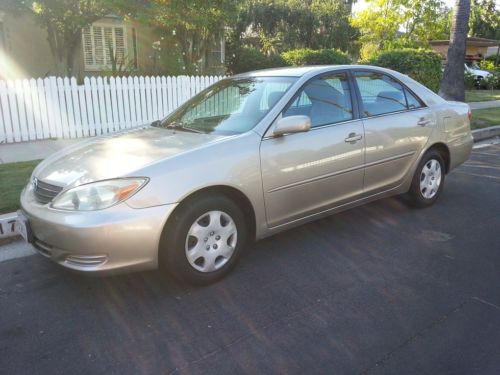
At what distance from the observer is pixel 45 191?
3338 mm

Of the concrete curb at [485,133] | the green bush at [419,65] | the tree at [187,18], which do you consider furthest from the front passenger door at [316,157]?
the green bush at [419,65]

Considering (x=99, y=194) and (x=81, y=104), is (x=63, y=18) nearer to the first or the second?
(x=81, y=104)

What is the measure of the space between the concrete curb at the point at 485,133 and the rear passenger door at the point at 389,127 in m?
5.48

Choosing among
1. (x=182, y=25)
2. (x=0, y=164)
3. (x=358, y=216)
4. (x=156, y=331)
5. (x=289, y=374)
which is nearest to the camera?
(x=289, y=374)

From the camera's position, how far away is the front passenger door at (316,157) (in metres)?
3.66

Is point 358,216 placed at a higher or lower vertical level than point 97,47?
lower

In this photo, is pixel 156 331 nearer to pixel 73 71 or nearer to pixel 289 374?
pixel 289 374

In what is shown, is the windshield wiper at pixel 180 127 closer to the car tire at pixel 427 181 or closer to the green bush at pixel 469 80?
the car tire at pixel 427 181

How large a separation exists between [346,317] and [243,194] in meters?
1.14

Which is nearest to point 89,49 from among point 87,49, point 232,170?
point 87,49

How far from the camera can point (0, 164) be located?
22.1ft

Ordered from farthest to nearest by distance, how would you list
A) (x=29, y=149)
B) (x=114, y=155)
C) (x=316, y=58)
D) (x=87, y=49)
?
(x=316, y=58) < (x=87, y=49) < (x=29, y=149) < (x=114, y=155)

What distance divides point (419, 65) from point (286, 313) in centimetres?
1416

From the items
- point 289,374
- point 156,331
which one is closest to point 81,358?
point 156,331
